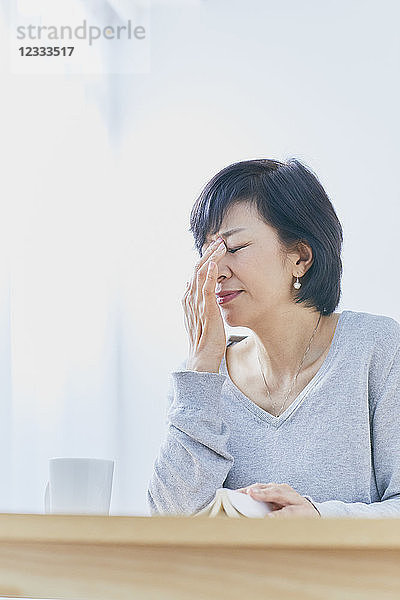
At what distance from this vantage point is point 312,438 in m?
0.98

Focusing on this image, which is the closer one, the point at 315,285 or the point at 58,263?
the point at 315,285

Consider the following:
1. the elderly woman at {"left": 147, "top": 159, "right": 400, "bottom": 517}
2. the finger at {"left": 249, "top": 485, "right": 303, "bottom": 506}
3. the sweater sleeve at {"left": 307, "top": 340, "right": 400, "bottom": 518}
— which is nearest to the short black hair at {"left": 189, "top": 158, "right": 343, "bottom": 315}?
the elderly woman at {"left": 147, "top": 159, "right": 400, "bottom": 517}

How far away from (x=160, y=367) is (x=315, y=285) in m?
0.27

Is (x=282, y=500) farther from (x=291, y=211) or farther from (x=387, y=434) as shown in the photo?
(x=291, y=211)

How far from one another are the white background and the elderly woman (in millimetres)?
73

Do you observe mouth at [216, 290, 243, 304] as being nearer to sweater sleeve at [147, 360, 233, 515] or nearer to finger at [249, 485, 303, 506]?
sweater sleeve at [147, 360, 233, 515]

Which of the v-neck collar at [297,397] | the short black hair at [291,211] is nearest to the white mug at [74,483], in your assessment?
the v-neck collar at [297,397]

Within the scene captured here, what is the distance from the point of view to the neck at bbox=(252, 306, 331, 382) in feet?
3.48

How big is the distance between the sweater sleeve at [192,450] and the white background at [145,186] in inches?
7.9

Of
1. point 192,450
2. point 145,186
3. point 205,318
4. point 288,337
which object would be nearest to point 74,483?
point 192,450

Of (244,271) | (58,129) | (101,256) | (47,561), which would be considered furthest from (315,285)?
(47,561)

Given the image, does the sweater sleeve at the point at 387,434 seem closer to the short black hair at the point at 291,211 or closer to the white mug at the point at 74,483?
the short black hair at the point at 291,211

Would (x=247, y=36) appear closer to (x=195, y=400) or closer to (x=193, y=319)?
(x=193, y=319)

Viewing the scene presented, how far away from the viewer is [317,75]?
1152mm
